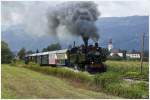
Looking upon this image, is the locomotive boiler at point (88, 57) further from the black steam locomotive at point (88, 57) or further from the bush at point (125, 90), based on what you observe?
the bush at point (125, 90)

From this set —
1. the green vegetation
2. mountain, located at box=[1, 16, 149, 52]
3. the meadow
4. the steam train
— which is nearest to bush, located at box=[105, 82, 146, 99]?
the meadow

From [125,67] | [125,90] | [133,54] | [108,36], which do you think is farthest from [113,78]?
[108,36]

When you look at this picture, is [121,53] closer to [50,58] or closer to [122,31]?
[122,31]

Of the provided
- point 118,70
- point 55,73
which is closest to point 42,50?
point 55,73

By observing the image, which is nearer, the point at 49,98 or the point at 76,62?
the point at 49,98

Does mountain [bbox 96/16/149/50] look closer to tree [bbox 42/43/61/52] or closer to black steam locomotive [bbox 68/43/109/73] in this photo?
black steam locomotive [bbox 68/43/109/73]

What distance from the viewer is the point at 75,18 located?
15211 mm

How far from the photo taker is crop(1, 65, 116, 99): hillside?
47.5 feet

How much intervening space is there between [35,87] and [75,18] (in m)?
1.60

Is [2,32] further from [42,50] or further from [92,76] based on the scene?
[92,76]

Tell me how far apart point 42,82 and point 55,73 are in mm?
577

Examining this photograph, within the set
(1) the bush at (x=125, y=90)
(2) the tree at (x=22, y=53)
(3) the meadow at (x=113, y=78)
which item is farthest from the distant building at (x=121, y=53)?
(2) the tree at (x=22, y=53)

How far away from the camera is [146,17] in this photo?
14539 millimetres

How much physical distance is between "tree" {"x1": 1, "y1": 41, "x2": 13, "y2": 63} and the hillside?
0.44 ft
